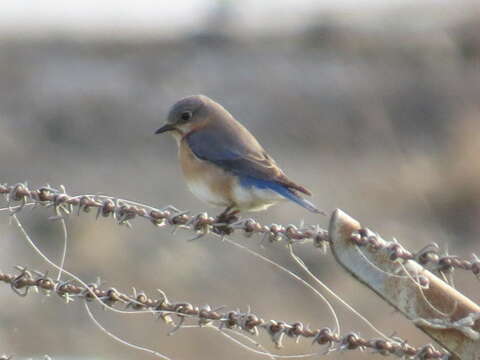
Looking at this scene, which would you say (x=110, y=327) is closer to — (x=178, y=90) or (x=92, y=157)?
(x=92, y=157)

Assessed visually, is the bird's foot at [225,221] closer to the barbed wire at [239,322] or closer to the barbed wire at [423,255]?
the barbed wire at [239,322]

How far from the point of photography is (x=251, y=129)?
20781 mm

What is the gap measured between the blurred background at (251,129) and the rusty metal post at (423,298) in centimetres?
667

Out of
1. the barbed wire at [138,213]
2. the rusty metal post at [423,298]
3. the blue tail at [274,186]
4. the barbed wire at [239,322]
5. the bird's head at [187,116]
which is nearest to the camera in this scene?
the rusty metal post at [423,298]

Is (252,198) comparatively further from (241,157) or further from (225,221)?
(241,157)

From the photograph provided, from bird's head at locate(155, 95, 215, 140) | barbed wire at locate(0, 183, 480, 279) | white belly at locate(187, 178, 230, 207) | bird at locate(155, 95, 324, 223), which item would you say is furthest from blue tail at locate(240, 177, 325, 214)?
barbed wire at locate(0, 183, 480, 279)

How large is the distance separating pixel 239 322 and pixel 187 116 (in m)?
3.12

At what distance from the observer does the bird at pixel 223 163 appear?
645 centimetres

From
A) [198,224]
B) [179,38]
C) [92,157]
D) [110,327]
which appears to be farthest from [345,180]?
[198,224]

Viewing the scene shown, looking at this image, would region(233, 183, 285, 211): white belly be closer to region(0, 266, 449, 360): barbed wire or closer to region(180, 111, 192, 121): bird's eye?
region(180, 111, 192, 121): bird's eye

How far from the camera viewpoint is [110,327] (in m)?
12.0

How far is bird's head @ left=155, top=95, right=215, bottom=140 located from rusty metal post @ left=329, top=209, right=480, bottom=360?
3.42 m

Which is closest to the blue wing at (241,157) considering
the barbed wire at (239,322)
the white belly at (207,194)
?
the white belly at (207,194)

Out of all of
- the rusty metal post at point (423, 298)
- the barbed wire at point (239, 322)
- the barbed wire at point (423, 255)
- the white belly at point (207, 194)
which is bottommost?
the white belly at point (207, 194)
